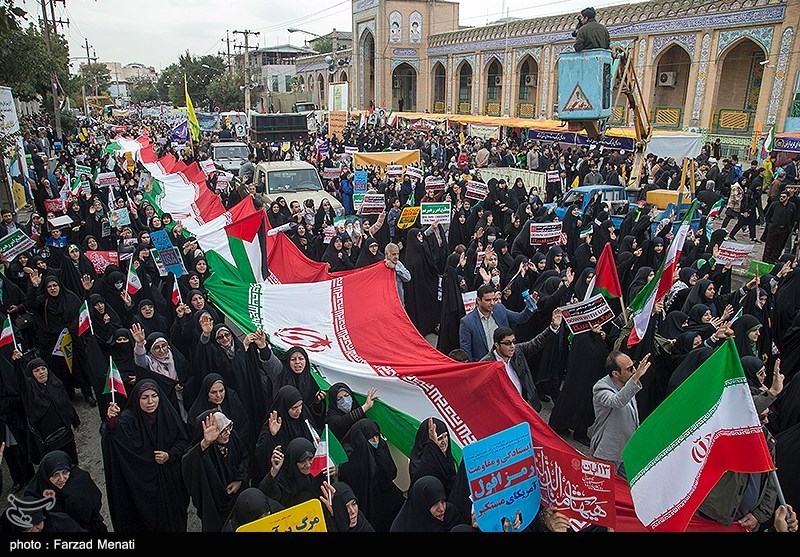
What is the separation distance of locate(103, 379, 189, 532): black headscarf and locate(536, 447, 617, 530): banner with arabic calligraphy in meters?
2.38

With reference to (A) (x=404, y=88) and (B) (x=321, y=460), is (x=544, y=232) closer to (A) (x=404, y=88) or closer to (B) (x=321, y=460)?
(B) (x=321, y=460)

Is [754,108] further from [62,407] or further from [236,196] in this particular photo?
[62,407]

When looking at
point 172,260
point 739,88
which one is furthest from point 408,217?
point 739,88

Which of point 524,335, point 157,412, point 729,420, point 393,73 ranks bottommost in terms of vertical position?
point 524,335

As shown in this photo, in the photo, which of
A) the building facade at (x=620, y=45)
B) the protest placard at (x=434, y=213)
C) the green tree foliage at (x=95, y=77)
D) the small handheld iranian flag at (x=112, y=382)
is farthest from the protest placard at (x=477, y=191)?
the green tree foliage at (x=95, y=77)

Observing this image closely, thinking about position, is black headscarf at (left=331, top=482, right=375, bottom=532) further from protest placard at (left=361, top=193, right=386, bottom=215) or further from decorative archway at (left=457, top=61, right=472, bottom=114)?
decorative archway at (left=457, top=61, right=472, bottom=114)

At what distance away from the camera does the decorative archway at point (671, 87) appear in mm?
25734

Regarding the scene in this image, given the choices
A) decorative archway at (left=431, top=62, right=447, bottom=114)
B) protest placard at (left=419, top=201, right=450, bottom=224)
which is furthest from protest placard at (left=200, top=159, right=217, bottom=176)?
decorative archway at (left=431, top=62, right=447, bottom=114)

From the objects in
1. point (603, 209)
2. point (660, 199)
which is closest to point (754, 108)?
point (660, 199)

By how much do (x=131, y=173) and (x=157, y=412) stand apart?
1369 centimetres

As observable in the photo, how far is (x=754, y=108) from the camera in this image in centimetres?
2345

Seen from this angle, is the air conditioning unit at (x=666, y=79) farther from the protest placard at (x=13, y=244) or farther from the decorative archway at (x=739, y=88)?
the protest placard at (x=13, y=244)

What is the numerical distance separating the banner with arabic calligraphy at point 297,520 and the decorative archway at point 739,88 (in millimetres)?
25489

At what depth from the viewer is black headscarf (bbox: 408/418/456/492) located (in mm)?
3545
